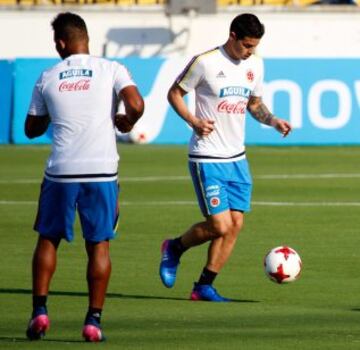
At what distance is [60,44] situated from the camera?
387 inches

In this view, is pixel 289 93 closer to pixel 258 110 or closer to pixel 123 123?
pixel 258 110

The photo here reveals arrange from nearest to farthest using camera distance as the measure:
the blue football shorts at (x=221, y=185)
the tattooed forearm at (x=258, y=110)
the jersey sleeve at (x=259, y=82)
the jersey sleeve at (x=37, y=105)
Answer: the jersey sleeve at (x=37, y=105) → the blue football shorts at (x=221, y=185) → the jersey sleeve at (x=259, y=82) → the tattooed forearm at (x=258, y=110)

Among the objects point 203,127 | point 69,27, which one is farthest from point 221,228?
point 69,27

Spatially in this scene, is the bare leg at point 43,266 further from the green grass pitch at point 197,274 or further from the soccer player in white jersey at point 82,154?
the green grass pitch at point 197,274

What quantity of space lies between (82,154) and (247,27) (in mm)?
2467

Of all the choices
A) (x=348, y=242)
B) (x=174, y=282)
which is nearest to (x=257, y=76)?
(x=174, y=282)

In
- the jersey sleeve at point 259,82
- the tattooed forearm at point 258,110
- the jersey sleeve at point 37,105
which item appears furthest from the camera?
the tattooed forearm at point 258,110

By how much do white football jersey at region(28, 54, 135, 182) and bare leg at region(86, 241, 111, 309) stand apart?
0.47m

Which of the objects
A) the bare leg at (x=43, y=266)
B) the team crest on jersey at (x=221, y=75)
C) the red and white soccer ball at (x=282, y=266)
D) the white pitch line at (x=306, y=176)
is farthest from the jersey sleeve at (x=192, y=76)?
the white pitch line at (x=306, y=176)

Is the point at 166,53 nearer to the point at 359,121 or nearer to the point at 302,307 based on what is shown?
the point at 359,121

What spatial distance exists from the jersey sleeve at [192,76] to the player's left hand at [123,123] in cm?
227

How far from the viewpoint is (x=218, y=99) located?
12125 millimetres

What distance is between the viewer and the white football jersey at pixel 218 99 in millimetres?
12094

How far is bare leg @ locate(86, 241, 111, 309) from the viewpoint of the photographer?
382 inches
